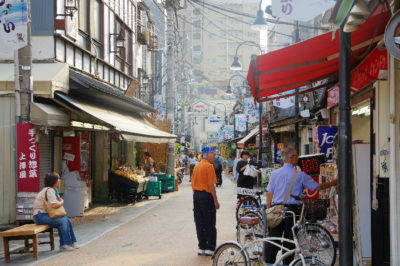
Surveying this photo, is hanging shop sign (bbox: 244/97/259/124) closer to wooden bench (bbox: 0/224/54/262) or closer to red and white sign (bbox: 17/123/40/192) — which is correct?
red and white sign (bbox: 17/123/40/192)

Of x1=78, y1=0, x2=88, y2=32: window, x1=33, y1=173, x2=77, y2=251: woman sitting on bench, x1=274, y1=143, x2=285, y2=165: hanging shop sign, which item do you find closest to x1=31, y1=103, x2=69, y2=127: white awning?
x1=33, y1=173, x2=77, y2=251: woman sitting on bench

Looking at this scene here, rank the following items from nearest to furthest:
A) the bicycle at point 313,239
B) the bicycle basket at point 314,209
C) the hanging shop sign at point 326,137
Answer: the bicycle at point 313,239 → the bicycle basket at point 314,209 → the hanging shop sign at point 326,137

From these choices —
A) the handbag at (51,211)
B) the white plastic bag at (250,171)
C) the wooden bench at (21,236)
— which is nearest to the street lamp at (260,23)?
the white plastic bag at (250,171)

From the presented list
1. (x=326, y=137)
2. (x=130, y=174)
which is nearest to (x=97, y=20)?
(x=130, y=174)

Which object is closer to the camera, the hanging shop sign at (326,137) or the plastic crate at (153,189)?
the hanging shop sign at (326,137)

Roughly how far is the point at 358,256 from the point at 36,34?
11.4 metres

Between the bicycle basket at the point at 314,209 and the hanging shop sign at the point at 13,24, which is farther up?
the hanging shop sign at the point at 13,24

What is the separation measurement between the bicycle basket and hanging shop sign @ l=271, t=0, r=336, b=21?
109 inches

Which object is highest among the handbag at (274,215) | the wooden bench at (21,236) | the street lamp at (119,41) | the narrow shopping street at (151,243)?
the street lamp at (119,41)

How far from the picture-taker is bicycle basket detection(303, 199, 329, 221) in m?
7.75

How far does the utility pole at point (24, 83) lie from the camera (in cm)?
1195

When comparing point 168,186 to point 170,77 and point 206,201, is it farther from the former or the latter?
point 206,201

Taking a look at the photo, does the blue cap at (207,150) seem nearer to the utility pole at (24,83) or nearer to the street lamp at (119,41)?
the utility pole at (24,83)

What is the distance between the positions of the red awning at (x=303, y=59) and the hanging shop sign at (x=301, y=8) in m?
0.76
